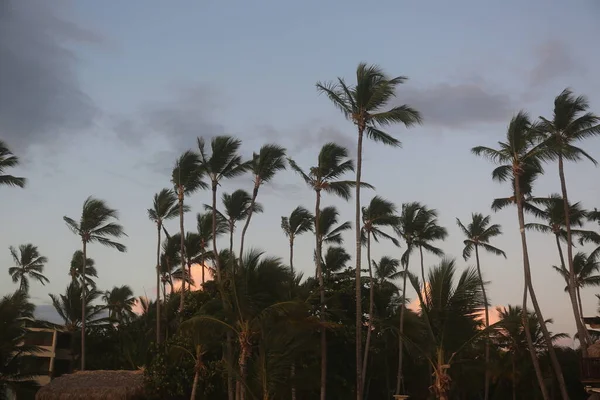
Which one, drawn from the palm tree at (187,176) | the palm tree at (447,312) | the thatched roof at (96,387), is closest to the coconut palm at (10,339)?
the thatched roof at (96,387)

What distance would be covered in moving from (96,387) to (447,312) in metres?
17.8

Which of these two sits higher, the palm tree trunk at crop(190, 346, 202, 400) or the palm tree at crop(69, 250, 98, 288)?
the palm tree at crop(69, 250, 98, 288)

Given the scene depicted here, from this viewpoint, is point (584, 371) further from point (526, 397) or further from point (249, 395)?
point (526, 397)

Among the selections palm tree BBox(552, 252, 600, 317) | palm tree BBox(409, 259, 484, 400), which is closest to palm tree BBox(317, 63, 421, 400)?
palm tree BBox(409, 259, 484, 400)

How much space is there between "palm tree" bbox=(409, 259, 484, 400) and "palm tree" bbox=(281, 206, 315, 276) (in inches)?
854

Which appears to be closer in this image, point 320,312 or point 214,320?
point 214,320

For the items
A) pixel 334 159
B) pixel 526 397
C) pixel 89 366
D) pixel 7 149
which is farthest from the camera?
pixel 89 366

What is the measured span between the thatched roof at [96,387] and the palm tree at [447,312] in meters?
15.2

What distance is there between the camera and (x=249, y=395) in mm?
24562

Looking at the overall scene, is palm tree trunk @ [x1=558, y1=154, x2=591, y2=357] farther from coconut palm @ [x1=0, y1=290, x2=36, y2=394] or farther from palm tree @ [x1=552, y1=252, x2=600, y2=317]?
coconut palm @ [x1=0, y1=290, x2=36, y2=394]

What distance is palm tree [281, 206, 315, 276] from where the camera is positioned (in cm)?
4554

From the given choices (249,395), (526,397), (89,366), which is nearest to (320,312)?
(249,395)

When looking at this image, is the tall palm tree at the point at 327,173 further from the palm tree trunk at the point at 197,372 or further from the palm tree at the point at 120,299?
the palm tree at the point at 120,299

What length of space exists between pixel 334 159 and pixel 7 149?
16.0m
